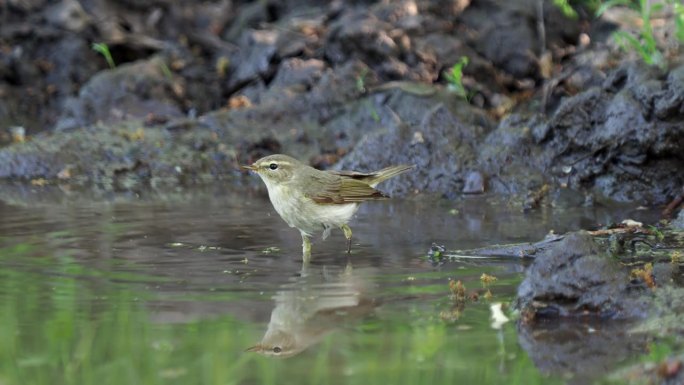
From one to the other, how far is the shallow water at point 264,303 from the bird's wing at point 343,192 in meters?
0.37

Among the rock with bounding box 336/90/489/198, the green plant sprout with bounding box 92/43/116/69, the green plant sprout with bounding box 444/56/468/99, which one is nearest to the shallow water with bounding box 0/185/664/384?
the rock with bounding box 336/90/489/198

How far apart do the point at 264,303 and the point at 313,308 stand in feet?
1.00

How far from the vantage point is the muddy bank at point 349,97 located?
9.96 m

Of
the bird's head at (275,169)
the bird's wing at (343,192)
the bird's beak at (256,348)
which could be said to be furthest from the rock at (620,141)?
the bird's beak at (256,348)

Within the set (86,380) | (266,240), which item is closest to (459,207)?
(266,240)

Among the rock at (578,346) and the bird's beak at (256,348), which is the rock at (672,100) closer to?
the rock at (578,346)

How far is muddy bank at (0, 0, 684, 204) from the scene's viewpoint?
32.7ft

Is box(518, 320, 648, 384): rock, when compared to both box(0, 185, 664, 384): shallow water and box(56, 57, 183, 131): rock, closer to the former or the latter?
box(0, 185, 664, 384): shallow water

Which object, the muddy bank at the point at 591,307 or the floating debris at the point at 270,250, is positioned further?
the floating debris at the point at 270,250

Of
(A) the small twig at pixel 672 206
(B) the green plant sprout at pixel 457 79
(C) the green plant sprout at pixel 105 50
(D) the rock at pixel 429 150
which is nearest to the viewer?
(A) the small twig at pixel 672 206

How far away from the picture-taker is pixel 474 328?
17.6ft

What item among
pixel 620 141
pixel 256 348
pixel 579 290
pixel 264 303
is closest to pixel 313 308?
pixel 264 303

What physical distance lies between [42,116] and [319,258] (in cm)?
859

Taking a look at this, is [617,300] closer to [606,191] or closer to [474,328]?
[474,328]
